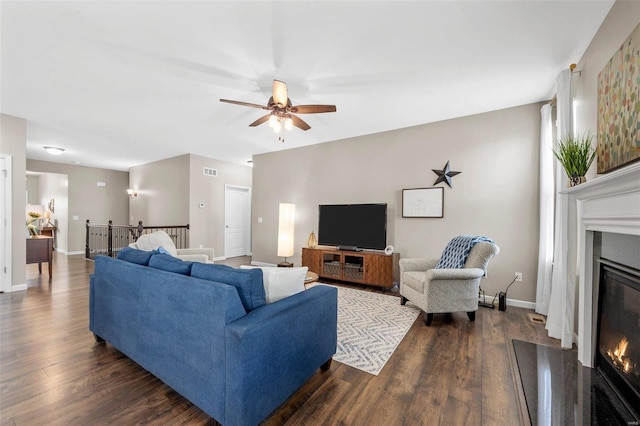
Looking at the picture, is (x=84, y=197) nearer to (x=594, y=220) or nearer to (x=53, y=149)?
(x=53, y=149)

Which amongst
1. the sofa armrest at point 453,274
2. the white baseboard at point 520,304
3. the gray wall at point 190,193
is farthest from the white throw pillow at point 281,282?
the gray wall at point 190,193

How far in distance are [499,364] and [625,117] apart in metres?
1.95

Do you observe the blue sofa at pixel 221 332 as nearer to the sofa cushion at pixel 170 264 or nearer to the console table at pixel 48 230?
the sofa cushion at pixel 170 264

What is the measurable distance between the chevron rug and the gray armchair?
1.07 ft

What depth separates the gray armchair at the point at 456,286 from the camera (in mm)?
2795

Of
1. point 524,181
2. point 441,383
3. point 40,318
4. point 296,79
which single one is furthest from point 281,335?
point 524,181

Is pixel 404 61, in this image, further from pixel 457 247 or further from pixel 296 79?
pixel 457 247

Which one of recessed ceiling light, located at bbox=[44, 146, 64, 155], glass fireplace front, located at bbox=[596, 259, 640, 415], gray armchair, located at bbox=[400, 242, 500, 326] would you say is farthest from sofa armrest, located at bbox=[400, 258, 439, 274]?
recessed ceiling light, located at bbox=[44, 146, 64, 155]

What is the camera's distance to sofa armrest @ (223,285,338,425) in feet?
4.21

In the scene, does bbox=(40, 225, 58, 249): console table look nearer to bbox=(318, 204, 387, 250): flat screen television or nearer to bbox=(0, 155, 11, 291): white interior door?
bbox=(0, 155, 11, 291): white interior door

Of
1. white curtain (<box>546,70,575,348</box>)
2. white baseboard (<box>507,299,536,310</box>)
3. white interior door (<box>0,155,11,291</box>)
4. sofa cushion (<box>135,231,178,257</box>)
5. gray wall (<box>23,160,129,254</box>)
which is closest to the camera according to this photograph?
white curtain (<box>546,70,575,348</box>)

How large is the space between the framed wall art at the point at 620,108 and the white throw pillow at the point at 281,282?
2161mm

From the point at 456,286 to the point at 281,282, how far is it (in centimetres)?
209

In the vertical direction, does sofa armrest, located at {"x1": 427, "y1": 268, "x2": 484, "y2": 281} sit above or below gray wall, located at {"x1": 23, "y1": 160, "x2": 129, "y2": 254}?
below
